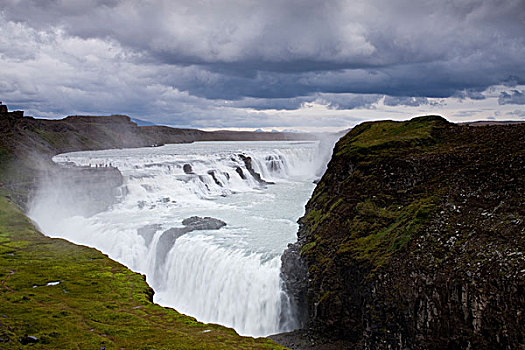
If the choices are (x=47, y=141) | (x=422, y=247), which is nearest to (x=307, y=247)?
(x=422, y=247)

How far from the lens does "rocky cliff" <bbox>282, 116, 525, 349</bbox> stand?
45.4 feet

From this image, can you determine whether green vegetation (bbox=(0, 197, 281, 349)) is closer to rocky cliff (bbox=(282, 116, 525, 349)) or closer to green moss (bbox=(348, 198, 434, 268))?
rocky cliff (bbox=(282, 116, 525, 349))

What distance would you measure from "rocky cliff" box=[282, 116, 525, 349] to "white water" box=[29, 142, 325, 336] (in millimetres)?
2250

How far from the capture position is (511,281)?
1310 cm

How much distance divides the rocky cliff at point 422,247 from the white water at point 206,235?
7.38 ft

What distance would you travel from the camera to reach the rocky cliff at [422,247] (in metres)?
13.8

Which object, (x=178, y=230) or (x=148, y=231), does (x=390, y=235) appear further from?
(x=148, y=231)

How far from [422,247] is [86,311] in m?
13.4

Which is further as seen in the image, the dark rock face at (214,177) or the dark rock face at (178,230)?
the dark rock face at (214,177)

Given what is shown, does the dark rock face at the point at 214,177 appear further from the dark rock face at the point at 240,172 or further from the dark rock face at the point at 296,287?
the dark rock face at the point at 296,287

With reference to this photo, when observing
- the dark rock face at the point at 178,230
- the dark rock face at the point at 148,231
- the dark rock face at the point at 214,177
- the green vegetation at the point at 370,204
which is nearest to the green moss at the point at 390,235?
the green vegetation at the point at 370,204

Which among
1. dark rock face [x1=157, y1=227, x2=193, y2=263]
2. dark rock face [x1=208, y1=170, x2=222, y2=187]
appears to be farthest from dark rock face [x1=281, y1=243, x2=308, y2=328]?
dark rock face [x1=208, y1=170, x2=222, y2=187]

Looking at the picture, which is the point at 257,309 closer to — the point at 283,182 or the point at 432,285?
the point at 432,285

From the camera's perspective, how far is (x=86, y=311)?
15977mm
